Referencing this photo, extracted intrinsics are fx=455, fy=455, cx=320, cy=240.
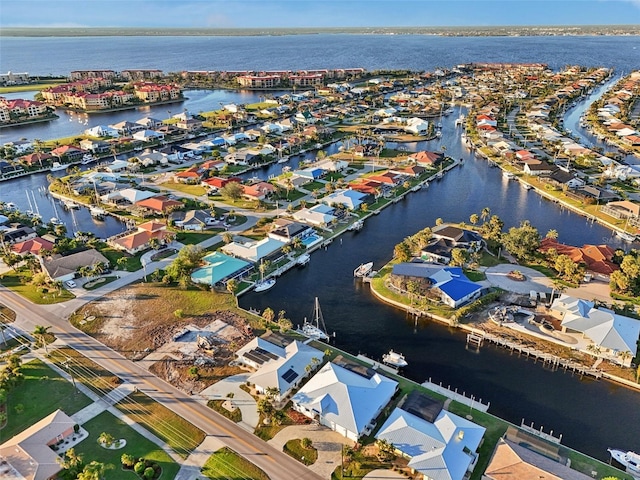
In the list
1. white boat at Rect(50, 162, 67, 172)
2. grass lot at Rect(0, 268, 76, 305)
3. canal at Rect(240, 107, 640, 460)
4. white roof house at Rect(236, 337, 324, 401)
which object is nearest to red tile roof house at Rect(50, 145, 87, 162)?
white boat at Rect(50, 162, 67, 172)

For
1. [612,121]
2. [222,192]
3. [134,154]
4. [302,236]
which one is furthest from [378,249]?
[612,121]

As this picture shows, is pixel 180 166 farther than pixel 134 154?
No

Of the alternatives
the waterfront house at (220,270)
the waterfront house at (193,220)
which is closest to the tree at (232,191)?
the waterfront house at (193,220)

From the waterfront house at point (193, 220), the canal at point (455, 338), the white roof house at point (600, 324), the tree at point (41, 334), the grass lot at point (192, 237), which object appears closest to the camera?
the canal at point (455, 338)

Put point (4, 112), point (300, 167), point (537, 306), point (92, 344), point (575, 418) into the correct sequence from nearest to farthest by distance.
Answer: point (575, 418) < point (92, 344) < point (537, 306) < point (300, 167) < point (4, 112)

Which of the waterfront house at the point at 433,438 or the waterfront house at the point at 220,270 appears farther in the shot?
the waterfront house at the point at 220,270

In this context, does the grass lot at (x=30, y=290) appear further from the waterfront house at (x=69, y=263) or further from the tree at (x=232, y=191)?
the tree at (x=232, y=191)

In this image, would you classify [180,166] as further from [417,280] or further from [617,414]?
[617,414]

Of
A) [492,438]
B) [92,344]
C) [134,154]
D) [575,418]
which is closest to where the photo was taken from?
[492,438]
